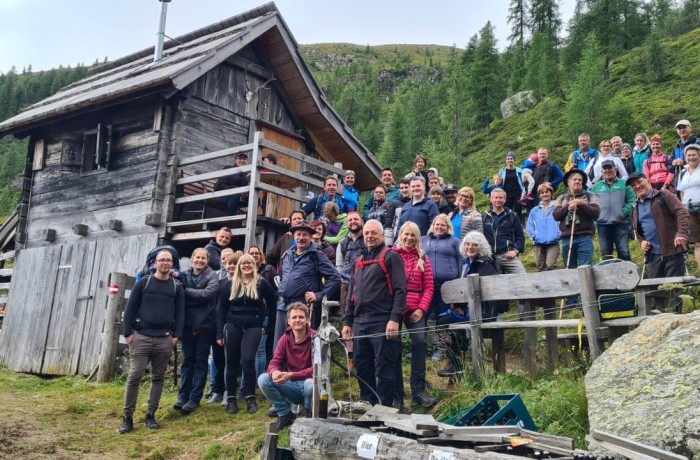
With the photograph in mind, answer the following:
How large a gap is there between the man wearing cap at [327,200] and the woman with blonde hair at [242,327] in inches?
129

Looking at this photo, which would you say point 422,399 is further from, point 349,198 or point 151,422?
point 349,198

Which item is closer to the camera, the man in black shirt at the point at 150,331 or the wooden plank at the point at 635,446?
the wooden plank at the point at 635,446

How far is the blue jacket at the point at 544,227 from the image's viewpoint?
9148 millimetres

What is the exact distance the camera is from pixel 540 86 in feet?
138

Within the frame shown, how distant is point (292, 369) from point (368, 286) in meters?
1.19

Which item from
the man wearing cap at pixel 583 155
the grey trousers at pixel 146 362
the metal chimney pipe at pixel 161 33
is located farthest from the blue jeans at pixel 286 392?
the metal chimney pipe at pixel 161 33

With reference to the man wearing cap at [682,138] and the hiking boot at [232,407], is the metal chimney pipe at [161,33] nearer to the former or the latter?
the hiking boot at [232,407]

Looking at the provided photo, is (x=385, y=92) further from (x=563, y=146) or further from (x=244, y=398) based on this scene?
(x=244, y=398)

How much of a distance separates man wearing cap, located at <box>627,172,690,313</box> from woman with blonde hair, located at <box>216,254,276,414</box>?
5.05 meters

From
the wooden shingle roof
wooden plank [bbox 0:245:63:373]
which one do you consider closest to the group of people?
the wooden shingle roof

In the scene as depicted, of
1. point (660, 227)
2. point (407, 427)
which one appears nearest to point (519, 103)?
point (660, 227)

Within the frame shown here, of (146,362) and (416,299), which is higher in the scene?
(416,299)

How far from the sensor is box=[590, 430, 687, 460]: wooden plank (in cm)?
343

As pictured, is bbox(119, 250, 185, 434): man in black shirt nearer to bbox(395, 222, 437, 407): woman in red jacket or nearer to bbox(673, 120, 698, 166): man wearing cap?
bbox(395, 222, 437, 407): woman in red jacket
